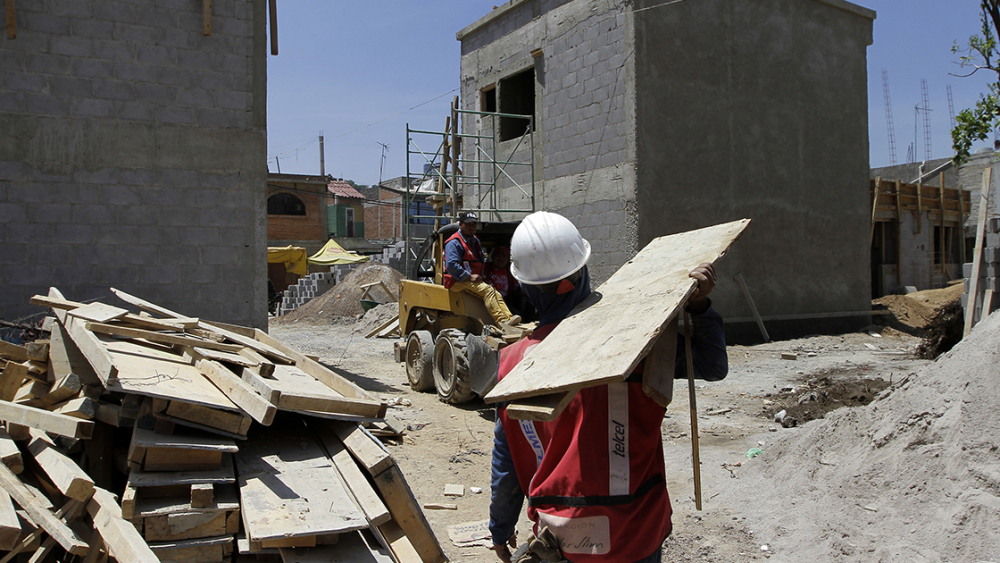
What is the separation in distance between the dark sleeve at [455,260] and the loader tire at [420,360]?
4.33 ft

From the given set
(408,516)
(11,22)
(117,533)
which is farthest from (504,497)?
(11,22)

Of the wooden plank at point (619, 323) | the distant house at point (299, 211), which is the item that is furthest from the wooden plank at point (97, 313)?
the distant house at point (299, 211)

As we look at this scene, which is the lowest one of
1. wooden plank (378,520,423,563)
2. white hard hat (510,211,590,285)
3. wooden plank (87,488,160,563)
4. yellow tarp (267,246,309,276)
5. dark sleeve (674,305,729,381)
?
wooden plank (378,520,423,563)

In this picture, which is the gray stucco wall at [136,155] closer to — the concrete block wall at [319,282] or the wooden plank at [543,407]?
the wooden plank at [543,407]

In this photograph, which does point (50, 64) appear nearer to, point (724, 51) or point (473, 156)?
point (473, 156)

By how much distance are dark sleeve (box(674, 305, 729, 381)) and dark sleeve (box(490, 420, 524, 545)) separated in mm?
641

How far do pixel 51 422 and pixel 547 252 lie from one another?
3.15 metres

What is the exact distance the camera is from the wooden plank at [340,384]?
4.03 meters

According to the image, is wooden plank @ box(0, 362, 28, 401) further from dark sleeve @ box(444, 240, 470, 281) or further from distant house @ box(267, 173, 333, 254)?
distant house @ box(267, 173, 333, 254)

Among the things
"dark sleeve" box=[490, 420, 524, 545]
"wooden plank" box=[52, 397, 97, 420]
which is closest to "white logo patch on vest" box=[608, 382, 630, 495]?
"dark sleeve" box=[490, 420, 524, 545]

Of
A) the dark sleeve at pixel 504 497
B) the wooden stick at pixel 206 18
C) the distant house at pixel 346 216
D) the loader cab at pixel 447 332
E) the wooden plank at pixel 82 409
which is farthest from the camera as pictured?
the distant house at pixel 346 216

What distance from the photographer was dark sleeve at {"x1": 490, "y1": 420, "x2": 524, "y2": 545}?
2330 millimetres

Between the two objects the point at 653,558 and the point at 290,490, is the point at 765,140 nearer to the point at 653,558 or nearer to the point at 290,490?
the point at 290,490

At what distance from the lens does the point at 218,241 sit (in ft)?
29.0
